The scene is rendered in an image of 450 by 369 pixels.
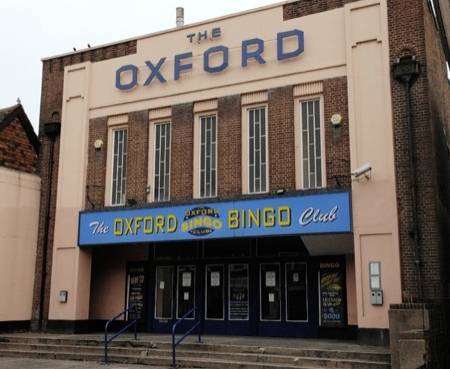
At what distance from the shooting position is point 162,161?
18.5 metres

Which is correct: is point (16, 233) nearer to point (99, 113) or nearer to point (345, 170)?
point (99, 113)

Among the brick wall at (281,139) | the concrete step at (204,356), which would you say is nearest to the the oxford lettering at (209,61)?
the brick wall at (281,139)

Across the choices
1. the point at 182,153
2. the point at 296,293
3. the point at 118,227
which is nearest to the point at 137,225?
the point at 118,227

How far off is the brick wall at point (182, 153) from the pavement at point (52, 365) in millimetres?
5463

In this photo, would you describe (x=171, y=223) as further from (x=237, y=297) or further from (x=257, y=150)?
(x=257, y=150)

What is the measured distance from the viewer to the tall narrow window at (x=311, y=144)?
53.3 feet

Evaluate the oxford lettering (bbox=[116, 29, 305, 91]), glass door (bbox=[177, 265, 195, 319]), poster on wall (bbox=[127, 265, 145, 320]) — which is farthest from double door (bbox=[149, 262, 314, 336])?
the oxford lettering (bbox=[116, 29, 305, 91])

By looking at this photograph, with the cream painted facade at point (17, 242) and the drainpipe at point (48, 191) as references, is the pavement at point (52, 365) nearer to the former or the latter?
the cream painted facade at point (17, 242)

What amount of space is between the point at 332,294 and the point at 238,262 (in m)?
3.11

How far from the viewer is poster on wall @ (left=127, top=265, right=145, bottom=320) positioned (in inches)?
750

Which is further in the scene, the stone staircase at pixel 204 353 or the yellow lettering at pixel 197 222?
the yellow lettering at pixel 197 222

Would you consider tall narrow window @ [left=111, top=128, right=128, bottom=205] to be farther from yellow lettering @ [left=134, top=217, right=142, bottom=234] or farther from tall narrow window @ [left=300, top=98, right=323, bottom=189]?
tall narrow window @ [left=300, top=98, right=323, bottom=189]

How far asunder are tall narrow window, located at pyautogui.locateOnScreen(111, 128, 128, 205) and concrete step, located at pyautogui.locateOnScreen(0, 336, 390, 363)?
4.72 meters

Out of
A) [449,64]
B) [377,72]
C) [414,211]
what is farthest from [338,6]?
[449,64]
